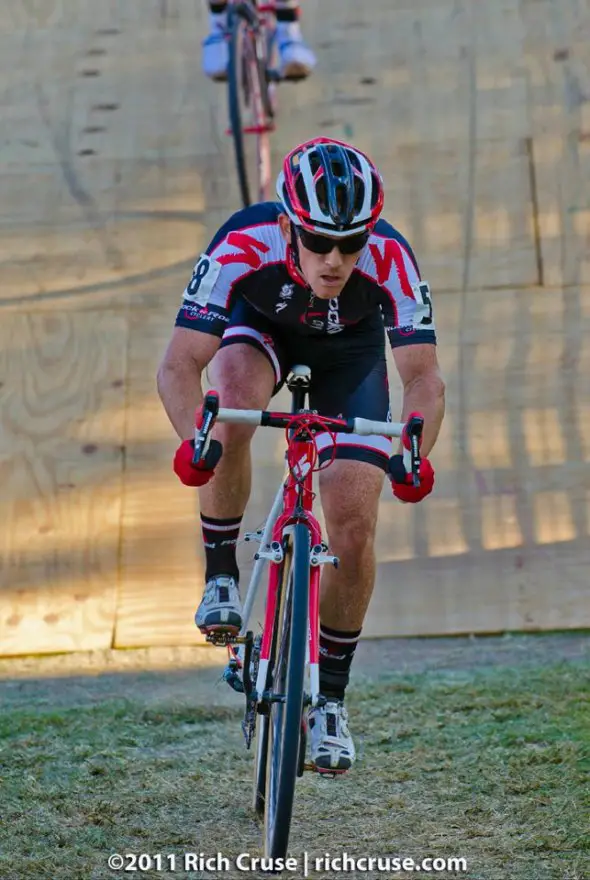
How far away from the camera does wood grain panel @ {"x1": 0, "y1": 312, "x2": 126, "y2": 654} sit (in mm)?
6375

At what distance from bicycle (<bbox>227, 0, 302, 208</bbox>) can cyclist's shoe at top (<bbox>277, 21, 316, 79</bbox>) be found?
0.16ft

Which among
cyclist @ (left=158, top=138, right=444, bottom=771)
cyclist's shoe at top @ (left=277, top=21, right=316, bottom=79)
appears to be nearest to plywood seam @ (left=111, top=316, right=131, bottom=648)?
cyclist's shoe at top @ (left=277, top=21, right=316, bottom=79)

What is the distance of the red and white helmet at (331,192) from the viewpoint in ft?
11.5

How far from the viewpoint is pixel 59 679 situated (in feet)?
19.4

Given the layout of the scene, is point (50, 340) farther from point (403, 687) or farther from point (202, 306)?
point (202, 306)

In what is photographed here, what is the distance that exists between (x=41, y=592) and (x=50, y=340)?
1388 mm

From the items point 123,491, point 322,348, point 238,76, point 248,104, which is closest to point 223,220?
point 248,104

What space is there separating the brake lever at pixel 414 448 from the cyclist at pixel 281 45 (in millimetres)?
4399

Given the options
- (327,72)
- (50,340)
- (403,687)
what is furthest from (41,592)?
(327,72)

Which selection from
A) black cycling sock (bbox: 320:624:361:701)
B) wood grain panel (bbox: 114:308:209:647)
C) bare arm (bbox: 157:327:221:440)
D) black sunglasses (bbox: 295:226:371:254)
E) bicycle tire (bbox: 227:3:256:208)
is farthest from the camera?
bicycle tire (bbox: 227:3:256:208)

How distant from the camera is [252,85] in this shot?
711cm

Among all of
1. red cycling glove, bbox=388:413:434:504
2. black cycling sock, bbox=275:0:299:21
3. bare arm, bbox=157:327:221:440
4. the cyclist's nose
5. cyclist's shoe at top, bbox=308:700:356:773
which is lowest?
cyclist's shoe at top, bbox=308:700:356:773

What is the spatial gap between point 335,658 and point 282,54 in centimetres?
462

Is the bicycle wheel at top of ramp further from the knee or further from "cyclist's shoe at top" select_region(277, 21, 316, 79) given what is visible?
the knee
